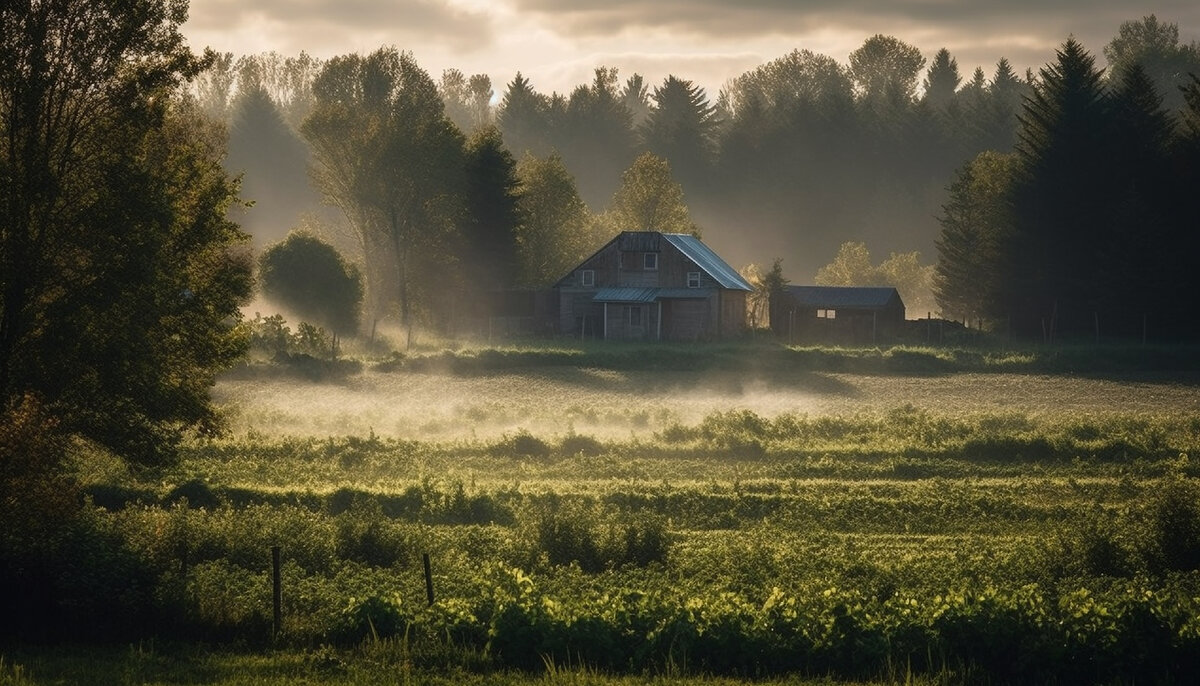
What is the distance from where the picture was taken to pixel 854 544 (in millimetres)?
30641

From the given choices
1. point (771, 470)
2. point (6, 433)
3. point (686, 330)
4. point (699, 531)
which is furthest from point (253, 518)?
point (686, 330)

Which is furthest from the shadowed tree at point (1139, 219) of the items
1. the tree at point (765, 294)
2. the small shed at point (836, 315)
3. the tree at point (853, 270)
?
the tree at point (853, 270)

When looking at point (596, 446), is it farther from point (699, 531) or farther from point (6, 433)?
point (6, 433)

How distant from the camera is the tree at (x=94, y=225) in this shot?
29750 millimetres

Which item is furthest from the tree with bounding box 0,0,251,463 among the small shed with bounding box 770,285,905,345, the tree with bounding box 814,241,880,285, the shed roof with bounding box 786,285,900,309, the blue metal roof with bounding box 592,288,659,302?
the tree with bounding box 814,241,880,285

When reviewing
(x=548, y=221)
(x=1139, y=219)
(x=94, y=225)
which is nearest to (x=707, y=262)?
(x=548, y=221)

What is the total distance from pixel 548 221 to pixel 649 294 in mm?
21687

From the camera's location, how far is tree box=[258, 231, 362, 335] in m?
87.9

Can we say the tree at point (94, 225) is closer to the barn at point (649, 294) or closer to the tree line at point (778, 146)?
the barn at point (649, 294)

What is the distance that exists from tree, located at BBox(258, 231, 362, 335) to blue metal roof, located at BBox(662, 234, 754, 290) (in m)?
20.5

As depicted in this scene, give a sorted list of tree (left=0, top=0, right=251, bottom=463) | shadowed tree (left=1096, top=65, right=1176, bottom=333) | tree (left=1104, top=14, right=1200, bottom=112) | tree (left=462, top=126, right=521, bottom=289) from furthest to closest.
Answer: tree (left=1104, top=14, right=1200, bottom=112) → tree (left=462, top=126, right=521, bottom=289) → shadowed tree (left=1096, top=65, right=1176, bottom=333) → tree (left=0, top=0, right=251, bottom=463)

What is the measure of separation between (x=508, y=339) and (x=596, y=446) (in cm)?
4502

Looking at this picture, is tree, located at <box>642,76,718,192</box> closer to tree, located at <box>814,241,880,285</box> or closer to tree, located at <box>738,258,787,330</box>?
tree, located at <box>814,241,880,285</box>

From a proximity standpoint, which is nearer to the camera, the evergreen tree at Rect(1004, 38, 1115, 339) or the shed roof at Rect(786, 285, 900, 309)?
the evergreen tree at Rect(1004, 38, 1115, 339)
